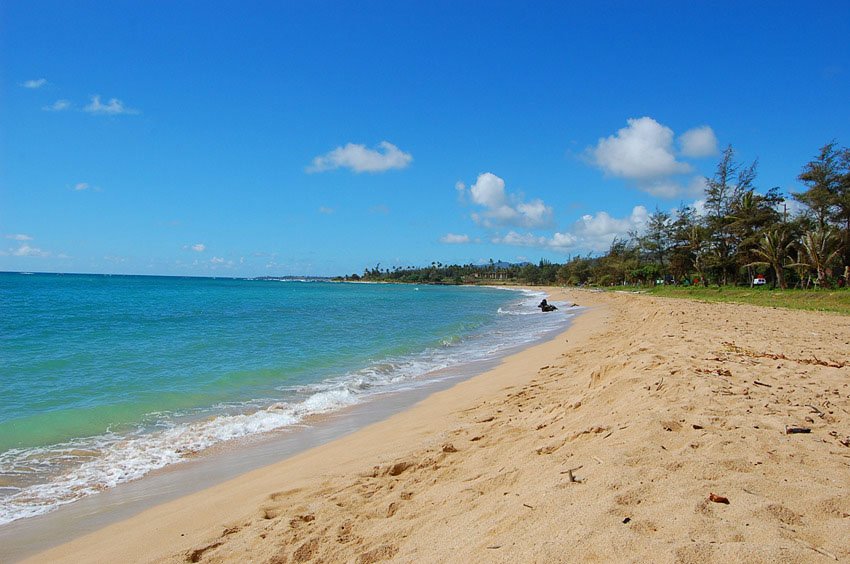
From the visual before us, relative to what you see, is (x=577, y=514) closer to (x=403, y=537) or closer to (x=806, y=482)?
(x=403, y=537)

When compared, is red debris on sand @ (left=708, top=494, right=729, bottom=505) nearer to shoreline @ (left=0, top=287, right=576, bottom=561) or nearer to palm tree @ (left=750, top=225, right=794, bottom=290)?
shoreline @ (left=0, top=287, right=576, bottom=561)

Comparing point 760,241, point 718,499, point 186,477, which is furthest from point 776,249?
point 186,477

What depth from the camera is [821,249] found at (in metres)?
34.1

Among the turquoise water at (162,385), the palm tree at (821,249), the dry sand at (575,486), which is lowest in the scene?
the turquoise water at (162,385)

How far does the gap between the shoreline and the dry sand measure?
329 mm

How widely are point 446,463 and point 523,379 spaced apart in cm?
541

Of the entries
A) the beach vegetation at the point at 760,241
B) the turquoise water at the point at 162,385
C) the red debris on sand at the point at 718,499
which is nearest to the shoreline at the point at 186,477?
the turquoise water at the point at 162,385

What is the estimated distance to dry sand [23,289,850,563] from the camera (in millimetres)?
2740

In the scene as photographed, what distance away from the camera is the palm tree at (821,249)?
33.8m

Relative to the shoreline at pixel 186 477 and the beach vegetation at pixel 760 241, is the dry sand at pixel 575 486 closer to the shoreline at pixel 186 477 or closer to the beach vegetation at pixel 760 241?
the shoreline at pixel 186 477

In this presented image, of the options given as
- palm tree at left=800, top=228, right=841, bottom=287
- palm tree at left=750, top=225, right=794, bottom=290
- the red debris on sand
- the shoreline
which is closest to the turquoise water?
the shoreline

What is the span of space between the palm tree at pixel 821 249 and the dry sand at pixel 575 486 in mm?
34297

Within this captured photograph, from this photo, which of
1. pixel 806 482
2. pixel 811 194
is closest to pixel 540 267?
pixel 811 194

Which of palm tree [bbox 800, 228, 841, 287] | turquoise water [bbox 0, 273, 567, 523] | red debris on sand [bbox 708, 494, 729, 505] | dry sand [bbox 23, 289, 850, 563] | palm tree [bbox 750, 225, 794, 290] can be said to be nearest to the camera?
dry sand [bbox 23, 289, 850, 563]
